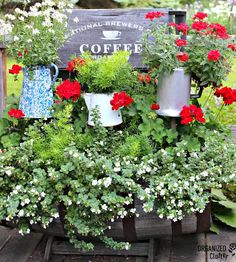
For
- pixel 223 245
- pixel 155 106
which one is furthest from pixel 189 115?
pixel 223 245

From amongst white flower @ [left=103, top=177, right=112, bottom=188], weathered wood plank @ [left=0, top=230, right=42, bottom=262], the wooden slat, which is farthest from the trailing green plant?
weathered wood plank @ [left=0, top=230, right=42, bottom=262]

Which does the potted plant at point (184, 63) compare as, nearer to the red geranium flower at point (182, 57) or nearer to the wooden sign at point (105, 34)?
the red geranium flower at point (182, 57)

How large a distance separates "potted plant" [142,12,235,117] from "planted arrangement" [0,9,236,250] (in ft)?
0.22

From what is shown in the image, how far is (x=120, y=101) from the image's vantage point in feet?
7.97

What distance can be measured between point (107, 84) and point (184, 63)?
1.23 feet

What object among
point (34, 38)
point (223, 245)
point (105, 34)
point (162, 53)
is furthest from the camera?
point (105, 34)

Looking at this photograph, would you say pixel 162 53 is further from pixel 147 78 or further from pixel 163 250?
pixel 163 250

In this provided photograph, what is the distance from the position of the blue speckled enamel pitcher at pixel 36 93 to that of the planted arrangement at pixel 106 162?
61mm

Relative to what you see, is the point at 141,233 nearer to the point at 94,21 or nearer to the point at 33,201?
the point at 33,201

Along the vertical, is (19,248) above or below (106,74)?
below

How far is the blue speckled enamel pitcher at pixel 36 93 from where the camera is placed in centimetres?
263

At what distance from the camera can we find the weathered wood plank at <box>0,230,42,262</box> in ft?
8.74

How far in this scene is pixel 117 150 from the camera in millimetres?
2441

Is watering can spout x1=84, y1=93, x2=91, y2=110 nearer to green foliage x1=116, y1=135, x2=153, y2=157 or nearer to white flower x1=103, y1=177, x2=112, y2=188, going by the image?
green foliage x1=116, y1=135, x2=153, y2=157
